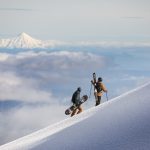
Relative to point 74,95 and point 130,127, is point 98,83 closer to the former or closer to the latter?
point 74,95

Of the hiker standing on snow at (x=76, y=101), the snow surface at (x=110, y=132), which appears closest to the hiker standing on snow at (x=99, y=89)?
the hiker standing on snow at (x=76, y=101)

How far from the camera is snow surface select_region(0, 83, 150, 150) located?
15.2m

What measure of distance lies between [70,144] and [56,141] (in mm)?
1087

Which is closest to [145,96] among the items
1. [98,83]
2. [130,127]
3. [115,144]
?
[130,127]

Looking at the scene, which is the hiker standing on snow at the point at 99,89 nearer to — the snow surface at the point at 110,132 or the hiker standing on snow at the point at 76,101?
the hiker standing on snow at the point at 76,101

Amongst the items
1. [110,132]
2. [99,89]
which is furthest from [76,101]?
[110,132]

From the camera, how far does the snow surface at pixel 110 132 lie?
15156 millimetres

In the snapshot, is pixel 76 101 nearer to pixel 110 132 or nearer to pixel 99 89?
pixel 99 89

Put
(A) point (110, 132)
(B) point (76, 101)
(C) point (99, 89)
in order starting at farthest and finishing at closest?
(C) point (99, 89)
(B) point (76, 101)
(A) point (110, 132)

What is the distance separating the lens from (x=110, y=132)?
652 inches

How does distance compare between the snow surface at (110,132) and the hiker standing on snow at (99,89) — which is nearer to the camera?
the snow surface at (110,132)

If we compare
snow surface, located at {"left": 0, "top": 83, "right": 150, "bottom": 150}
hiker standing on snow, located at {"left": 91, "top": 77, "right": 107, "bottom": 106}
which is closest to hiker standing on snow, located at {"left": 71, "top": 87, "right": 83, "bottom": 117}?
hiker standing on snow, located at {"left": 91, "top": 77, "right": 107, "bottom": 106}

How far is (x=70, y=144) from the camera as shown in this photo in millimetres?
16625

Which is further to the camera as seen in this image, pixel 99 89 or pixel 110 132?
pixel 99 89
